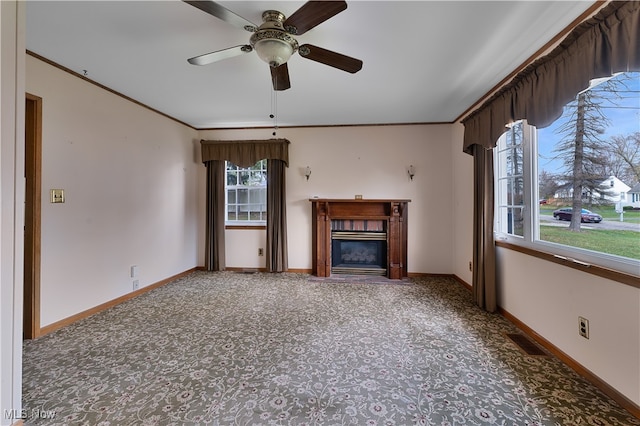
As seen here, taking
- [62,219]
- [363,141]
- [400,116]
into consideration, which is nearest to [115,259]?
[62,219]

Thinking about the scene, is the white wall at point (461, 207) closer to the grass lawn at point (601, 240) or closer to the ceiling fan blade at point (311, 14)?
the grass lawn at point (601, 240)

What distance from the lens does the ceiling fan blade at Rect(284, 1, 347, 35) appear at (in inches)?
54.4

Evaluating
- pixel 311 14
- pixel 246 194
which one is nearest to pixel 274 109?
pixel 246 194

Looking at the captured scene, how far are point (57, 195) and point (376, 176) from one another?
395 centimetres

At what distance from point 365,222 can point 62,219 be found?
3703mm

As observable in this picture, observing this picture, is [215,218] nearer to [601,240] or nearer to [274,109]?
[274,109]

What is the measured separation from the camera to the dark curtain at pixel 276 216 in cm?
433

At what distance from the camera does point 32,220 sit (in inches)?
89.0

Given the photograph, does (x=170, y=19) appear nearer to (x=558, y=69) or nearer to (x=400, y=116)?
(x=558, y=69)

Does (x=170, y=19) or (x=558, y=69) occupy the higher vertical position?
(x=170, y=19)

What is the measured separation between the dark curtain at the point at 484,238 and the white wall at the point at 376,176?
3.98ft

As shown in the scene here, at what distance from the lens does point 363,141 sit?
429cm

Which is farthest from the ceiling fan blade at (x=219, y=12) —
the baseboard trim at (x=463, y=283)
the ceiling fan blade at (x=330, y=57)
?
the baseboard trim at (x=463, y=283)

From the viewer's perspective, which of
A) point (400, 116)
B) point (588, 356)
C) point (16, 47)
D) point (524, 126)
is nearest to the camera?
point (16, 47)
